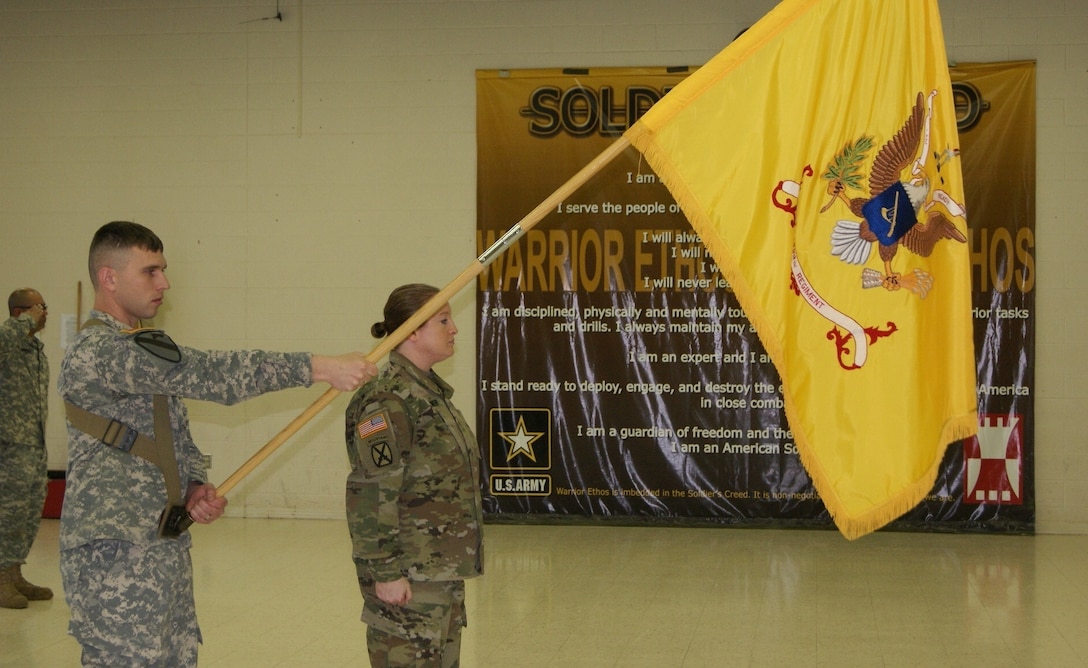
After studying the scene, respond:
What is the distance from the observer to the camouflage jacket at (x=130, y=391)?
2.48 m

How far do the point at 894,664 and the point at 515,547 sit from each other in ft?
10.2

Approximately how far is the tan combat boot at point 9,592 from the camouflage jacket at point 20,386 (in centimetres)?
64

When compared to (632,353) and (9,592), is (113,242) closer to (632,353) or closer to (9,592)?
(9,592)

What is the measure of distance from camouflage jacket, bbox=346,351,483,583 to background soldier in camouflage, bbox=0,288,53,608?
3.53m

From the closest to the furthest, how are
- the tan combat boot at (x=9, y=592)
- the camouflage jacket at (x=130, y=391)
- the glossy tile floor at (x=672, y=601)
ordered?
the camouflage jacket at (x=130, y=391) < the glossy tile floor at (x=672, y=601) < the tan combat boot at (x=9, y=592)

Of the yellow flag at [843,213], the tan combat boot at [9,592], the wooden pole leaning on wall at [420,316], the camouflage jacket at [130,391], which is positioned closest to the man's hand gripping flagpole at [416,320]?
the wooden pole leaning on wall at [420,316]

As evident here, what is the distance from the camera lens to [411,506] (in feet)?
9.68

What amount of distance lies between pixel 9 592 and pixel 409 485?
364 centimetres

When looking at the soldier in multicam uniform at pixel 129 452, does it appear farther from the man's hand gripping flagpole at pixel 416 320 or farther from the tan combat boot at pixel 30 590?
the tan combat boot at pixel 30 590

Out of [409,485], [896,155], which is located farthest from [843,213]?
[409,485]

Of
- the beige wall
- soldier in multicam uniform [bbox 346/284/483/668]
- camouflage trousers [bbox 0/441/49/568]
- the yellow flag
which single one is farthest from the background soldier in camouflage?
the yellow flag

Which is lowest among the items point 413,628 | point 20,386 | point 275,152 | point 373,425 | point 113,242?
point 413,628

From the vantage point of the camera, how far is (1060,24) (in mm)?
7809

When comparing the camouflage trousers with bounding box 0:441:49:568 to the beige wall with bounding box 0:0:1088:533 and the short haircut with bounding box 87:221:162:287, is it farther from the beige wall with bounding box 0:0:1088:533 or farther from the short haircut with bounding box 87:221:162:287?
the short haircut with bounding box 87:221:162:287
